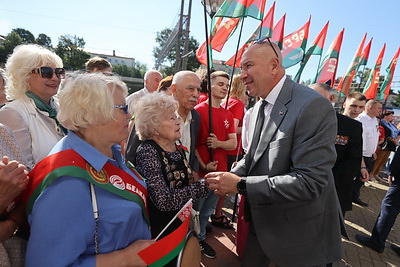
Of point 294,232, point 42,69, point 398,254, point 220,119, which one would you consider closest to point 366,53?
point 398,254

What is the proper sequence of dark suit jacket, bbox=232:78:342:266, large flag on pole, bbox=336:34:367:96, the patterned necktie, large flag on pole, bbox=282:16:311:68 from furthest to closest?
large flag on pole, bbox=336:34:367:96 < large flag on pole, bbox=282:16:311:68 < the patterned necktie < dark suit jacket, bbox=232:78:342:266

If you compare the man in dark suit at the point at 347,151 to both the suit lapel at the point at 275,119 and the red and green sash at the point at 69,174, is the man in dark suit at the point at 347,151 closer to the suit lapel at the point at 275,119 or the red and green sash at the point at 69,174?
the suit lapel at the point at 275,119

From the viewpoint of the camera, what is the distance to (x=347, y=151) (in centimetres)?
285

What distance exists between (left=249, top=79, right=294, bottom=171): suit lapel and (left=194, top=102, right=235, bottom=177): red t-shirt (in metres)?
1.27

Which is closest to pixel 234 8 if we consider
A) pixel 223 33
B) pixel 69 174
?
pixel 223 33

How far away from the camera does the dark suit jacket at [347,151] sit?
9.18 feet

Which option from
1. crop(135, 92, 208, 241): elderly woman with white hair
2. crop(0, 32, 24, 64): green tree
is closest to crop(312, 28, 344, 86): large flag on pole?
crop(135, 92, 208, 241): elderly woman with white hair

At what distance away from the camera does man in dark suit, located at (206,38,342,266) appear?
141 cm

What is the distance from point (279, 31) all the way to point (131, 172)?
309 inches

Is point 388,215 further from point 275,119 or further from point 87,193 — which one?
point 87,193

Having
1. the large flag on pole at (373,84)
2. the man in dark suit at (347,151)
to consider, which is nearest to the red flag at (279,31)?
the man in dark suit at (347,151)

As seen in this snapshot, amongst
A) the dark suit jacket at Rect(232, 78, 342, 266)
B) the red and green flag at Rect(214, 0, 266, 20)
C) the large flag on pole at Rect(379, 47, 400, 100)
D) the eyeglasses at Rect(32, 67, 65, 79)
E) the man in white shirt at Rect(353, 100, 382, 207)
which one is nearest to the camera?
the dark suit jacket at Rect(232, 78, 342, 266)

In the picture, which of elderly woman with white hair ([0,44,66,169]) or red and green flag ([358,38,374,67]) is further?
red and green flag ([358,38,374,67])

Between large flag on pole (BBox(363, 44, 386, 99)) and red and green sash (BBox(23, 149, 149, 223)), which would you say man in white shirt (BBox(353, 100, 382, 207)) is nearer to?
red and green sash (BBox(23, 149, 149, 223))
